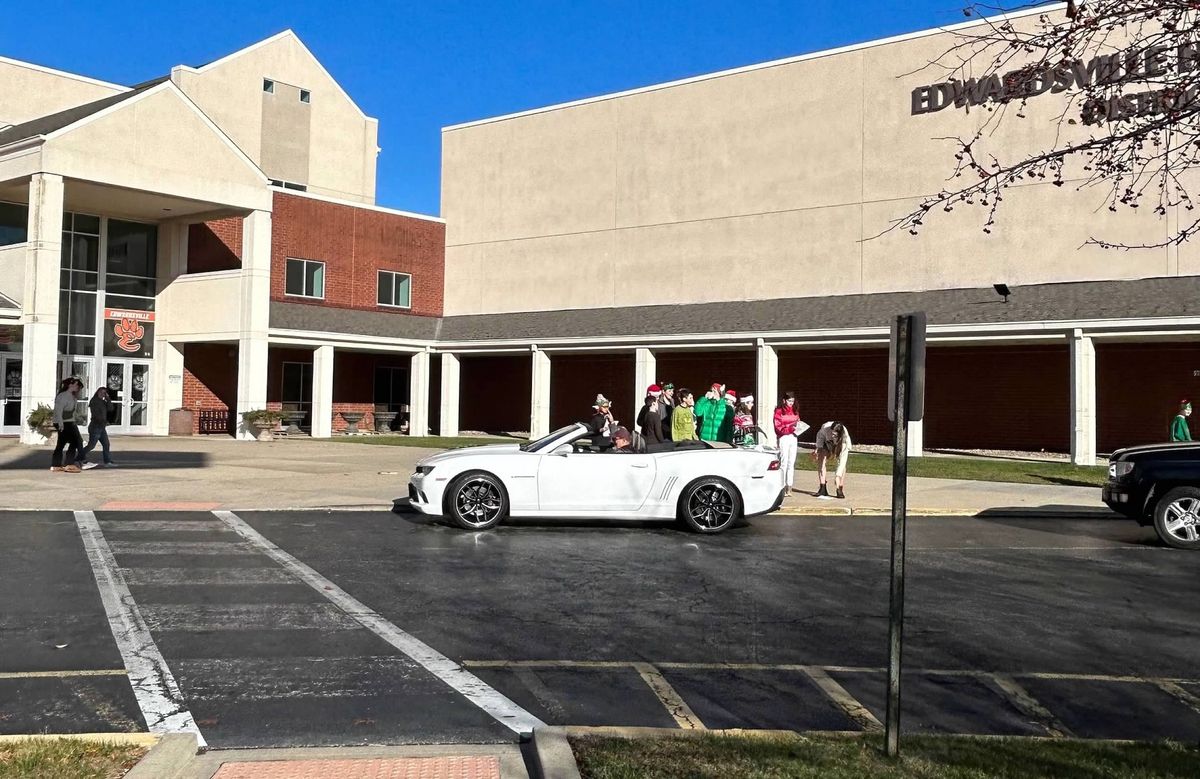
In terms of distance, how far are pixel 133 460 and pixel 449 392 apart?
1578 cm

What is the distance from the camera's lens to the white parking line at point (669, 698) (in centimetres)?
556

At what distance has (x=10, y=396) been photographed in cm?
3025

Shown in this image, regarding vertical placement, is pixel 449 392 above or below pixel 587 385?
below

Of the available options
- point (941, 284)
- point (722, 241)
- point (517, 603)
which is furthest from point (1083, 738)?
point (722, 241)

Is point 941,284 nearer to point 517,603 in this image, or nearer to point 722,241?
point 722,241

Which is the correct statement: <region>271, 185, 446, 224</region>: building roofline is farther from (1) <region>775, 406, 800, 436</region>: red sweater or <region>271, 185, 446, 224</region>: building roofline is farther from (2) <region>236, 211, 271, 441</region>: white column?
(1) <region>775, 406, 800, 436</region>: red sweater

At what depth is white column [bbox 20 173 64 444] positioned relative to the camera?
2695 cm

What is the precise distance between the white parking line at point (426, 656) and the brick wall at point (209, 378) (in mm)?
25555

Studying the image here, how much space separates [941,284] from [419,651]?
25347 mm

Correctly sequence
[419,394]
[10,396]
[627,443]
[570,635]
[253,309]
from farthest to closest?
[419,394] < [253,309] < [10,396] < [627,443] < [570,635]

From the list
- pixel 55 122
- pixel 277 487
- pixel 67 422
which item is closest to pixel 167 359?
pixel 55 122

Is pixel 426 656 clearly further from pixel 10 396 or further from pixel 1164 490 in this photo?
pixel 10 396

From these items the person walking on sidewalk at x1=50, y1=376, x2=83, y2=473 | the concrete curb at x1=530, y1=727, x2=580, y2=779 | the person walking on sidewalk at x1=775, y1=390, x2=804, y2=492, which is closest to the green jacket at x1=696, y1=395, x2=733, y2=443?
the person walking on sidewalk at x1=775, y1=390, x2=804, y2=492

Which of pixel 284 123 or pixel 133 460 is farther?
pixel 284 123
